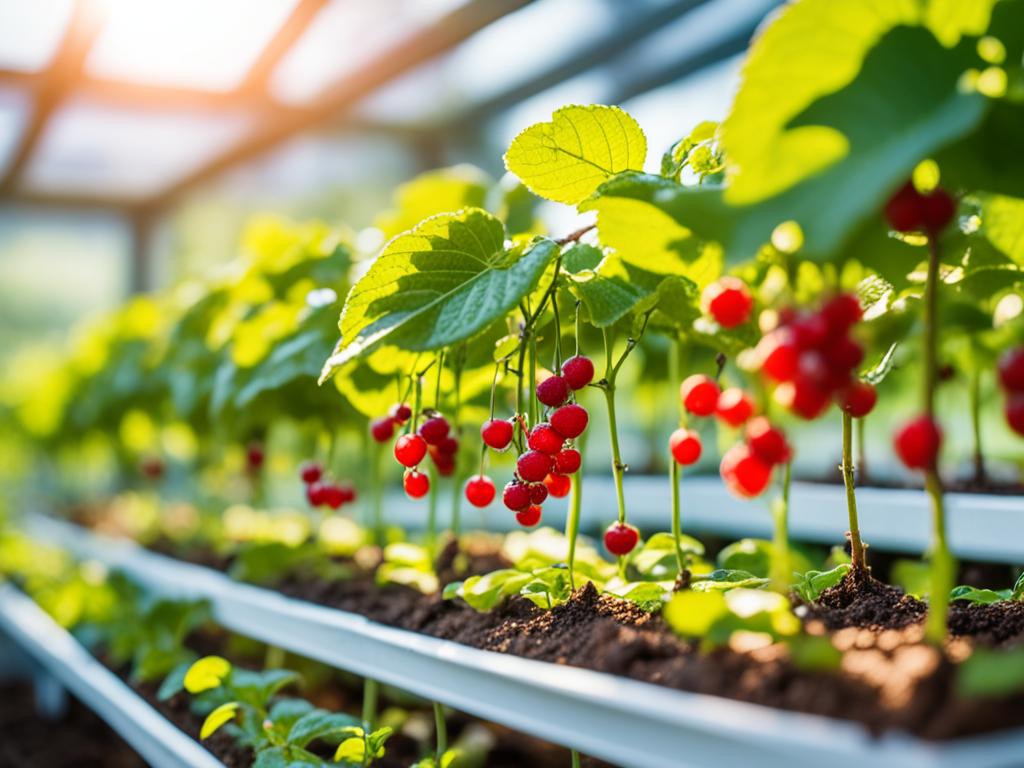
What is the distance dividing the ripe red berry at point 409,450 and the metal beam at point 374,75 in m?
1.71

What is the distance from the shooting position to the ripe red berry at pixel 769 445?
2.22ft

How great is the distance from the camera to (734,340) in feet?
3.43

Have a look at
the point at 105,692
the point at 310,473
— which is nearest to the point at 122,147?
the point at 105,692

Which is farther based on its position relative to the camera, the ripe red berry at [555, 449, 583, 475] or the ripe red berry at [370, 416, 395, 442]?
the ripe red berry at [370, 416, 395, 442]

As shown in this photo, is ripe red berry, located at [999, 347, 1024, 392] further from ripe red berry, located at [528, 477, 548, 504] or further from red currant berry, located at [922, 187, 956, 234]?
ripe red berry, located at [528, 477, 548, 504]

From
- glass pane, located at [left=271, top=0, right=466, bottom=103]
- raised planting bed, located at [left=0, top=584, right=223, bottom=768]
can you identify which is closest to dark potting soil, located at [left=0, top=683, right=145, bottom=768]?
raised planting bed, located at [left=0, top=584, right=223, bottom=768]

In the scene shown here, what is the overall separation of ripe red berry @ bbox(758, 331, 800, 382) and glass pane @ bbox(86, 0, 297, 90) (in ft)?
7.28

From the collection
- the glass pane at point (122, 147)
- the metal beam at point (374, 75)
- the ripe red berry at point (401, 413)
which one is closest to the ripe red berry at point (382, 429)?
the ripe red berry at point (401, 413)

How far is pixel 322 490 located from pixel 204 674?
303mm

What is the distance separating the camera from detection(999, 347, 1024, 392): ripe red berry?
0.65 meters

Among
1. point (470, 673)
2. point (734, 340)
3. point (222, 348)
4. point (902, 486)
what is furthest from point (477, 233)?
point (902, 486)

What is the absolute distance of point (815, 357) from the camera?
24.6 inches

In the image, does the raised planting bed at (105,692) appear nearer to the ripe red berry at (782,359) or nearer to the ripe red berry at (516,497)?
the ripe red berry at (516,497)

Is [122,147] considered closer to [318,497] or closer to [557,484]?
[318,497]
